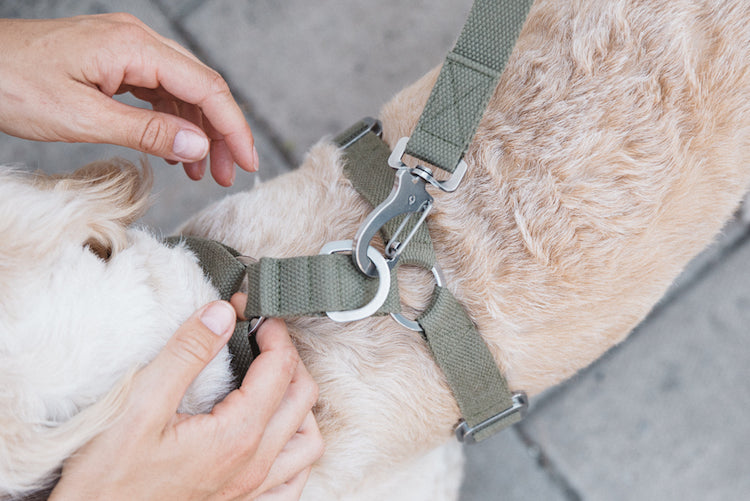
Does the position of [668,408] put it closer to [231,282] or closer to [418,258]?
[418,258]

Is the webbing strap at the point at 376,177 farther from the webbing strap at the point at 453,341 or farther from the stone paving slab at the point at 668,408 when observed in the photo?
the stone paving slab at the point at 668,408

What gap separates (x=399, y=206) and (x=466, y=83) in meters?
0.28

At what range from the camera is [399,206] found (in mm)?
1074

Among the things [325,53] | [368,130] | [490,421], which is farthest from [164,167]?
[490,421]

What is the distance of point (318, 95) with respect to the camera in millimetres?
2283

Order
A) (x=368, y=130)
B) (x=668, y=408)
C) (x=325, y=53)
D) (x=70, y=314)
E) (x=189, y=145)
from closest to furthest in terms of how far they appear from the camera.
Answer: (x=70, y=314)
(x=189, y=145)
(x=368, y=130)
(x=668, y=408)
(x=325, y=53)

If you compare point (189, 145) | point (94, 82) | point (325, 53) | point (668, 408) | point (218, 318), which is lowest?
point (668, 408)

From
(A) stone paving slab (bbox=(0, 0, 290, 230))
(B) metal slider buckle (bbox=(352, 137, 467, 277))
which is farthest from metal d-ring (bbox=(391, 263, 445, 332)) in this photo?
(A) stone paving slab (bbox=(0, 0, 290, 230))

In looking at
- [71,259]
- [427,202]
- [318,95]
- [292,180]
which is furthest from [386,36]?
[71,259]

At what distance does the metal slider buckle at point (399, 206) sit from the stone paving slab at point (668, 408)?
1.42m

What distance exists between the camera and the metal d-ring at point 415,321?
1107 millimetres

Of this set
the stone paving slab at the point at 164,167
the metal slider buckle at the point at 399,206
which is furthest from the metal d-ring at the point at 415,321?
the stone paving slab at the point at 164,167

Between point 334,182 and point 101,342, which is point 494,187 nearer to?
point 334,182

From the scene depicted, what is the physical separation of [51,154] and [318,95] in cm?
114
